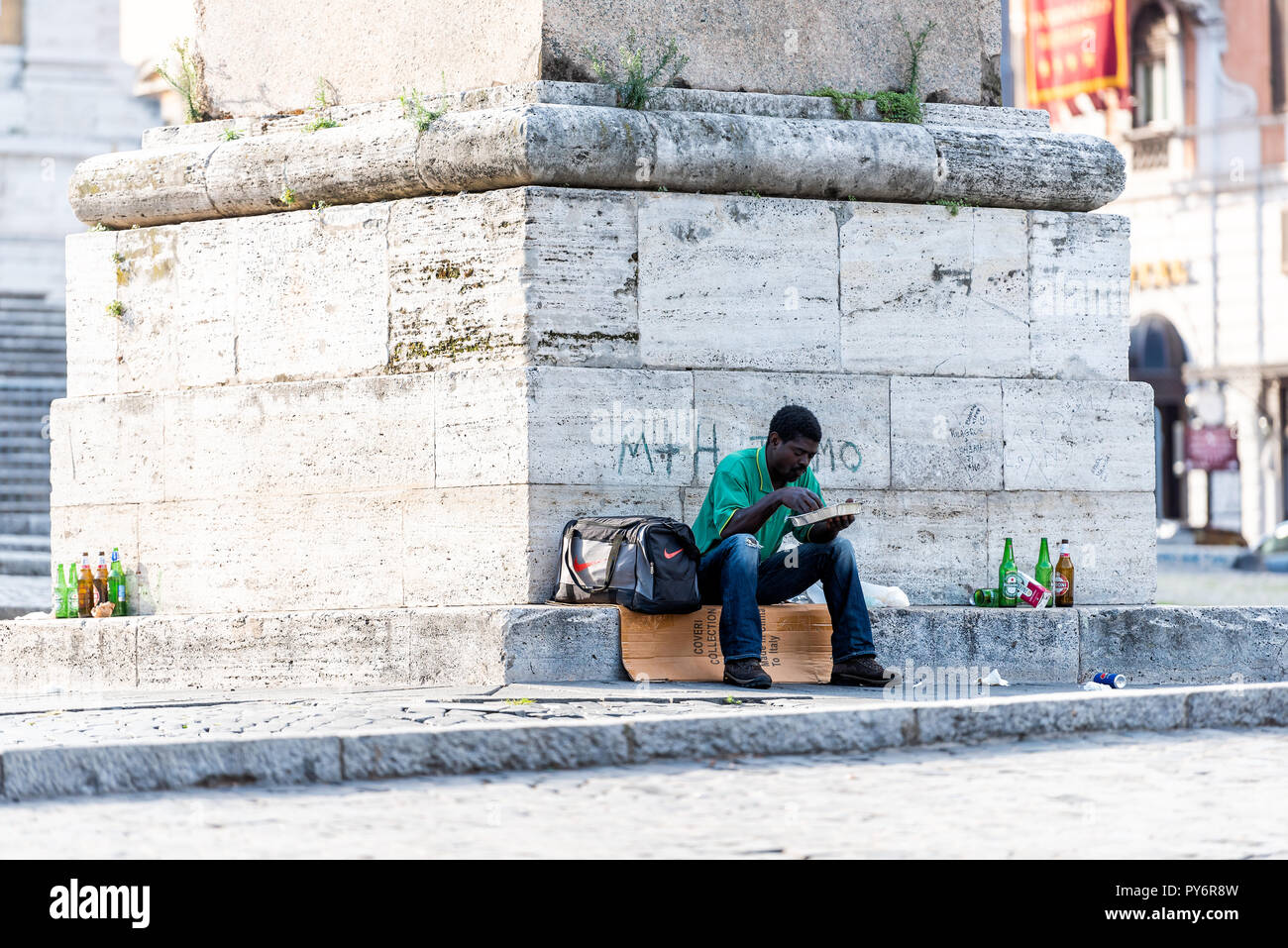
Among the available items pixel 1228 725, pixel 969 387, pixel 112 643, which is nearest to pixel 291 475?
pixel 112 643

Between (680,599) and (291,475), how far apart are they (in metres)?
2.07

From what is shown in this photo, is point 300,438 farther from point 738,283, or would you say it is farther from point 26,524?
point 26,524

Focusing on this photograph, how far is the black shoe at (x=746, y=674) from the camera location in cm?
775

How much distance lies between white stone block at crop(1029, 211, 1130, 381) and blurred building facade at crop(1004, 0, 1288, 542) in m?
24.5

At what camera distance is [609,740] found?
20.4 ft

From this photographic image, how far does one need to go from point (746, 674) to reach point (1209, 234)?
28.4 m

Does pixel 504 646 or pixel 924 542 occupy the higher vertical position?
pixel 924 542

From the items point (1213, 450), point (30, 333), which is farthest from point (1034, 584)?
point (1213, 450)

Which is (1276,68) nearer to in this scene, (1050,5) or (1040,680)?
(1050,5)

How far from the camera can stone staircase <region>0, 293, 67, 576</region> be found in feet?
56.1

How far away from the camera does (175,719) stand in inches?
274

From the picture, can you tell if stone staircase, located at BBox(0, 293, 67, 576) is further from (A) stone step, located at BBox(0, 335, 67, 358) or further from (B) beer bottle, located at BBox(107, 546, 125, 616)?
(B) beer bottle, located at BBox(107, 546, 125, 616)

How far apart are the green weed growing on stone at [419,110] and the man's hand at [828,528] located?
7.99 feet

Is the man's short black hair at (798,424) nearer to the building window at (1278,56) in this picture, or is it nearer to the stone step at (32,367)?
the stone step at (32,367)
